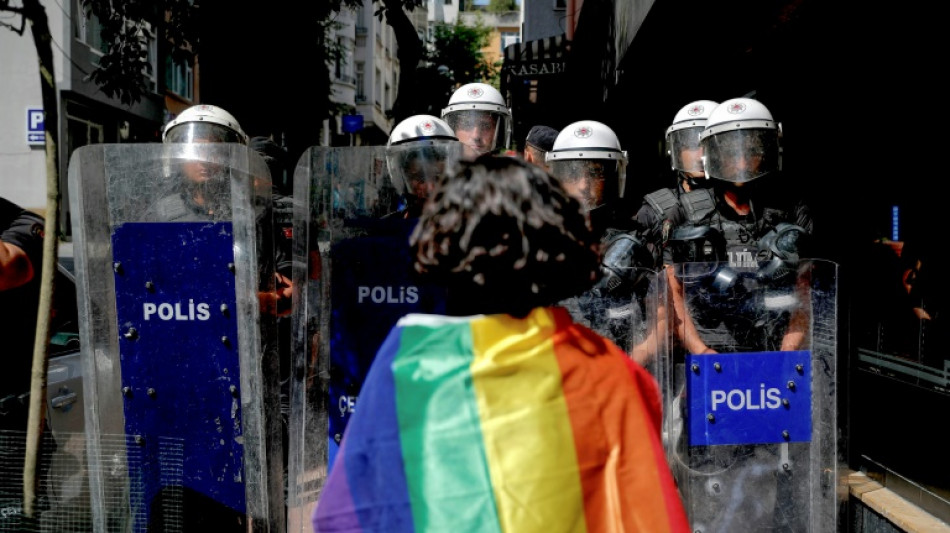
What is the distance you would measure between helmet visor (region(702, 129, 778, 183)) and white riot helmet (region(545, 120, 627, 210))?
1.50ft

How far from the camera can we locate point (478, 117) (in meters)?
4.99

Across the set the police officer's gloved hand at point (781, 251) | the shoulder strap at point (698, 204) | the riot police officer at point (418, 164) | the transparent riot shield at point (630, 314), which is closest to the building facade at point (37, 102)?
the shoulder strap at point (698, 204)

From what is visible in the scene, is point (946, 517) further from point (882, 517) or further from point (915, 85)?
point (915, 85)

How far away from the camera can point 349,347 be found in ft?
10.1

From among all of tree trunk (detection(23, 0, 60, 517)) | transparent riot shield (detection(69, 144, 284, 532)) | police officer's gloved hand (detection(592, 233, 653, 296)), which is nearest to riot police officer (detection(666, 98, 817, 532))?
police officer's gloved hand (detection(592, 233, 653, 296))

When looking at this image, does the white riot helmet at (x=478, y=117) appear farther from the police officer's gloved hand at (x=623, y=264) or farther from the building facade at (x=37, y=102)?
the building facade at (x=37, y=102)

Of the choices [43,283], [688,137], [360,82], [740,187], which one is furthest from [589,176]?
[360,82]

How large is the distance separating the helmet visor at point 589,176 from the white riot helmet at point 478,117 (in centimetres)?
84

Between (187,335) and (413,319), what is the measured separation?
1545 millimetres

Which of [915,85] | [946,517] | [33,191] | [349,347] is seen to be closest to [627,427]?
[349,347]

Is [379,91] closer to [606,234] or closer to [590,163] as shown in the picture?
[590,163]

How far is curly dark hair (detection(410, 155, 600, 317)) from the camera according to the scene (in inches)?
68.1

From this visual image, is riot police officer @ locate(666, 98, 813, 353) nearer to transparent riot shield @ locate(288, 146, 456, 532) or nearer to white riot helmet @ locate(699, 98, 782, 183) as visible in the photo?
white riot helmet @ locate(699, 98, 782, 183)

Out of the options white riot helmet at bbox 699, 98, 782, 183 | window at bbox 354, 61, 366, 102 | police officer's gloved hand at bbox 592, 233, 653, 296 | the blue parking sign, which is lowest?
police officer's gloved hand at bbox 592, 233, 653, 296
